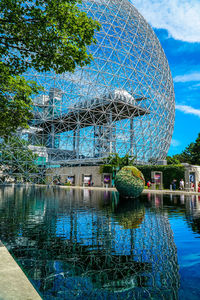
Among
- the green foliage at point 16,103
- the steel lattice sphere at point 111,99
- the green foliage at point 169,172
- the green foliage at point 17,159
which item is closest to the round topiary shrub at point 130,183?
the green foliage at point 16,103

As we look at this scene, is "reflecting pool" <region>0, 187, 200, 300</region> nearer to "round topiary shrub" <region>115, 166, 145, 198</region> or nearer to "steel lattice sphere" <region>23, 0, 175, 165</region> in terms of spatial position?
"round topiary shrub" <region>115, 166, 145, 198</region>

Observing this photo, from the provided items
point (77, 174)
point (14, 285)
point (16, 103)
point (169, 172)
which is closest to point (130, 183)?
point (16, 103)

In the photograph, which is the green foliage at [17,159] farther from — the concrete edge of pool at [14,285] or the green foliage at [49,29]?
the concrete edge of pool at [14,285]

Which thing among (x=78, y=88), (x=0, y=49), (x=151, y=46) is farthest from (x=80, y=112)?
(x=0, y=49)

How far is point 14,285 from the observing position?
2.18m

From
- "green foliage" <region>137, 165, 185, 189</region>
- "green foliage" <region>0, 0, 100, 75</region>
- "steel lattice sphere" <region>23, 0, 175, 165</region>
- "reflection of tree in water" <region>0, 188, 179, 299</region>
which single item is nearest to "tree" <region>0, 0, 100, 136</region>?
"green foliage" <region>0, 0, 100, 75</region>

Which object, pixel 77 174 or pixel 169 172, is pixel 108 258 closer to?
pixel 169 172

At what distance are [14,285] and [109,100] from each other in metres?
29.2

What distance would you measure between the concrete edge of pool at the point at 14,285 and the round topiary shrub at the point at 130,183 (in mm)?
11994

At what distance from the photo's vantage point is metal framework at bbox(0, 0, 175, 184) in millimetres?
30203

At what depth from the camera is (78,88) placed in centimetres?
3028

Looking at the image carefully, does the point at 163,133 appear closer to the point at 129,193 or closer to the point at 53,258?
the point at 129,193

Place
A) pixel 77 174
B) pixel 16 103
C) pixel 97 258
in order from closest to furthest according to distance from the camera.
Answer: pixel 97 258, pixel 16 103, pixel 77 174

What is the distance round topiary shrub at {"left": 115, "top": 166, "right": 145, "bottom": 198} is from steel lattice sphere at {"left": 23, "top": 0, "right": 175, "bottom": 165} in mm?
16030
